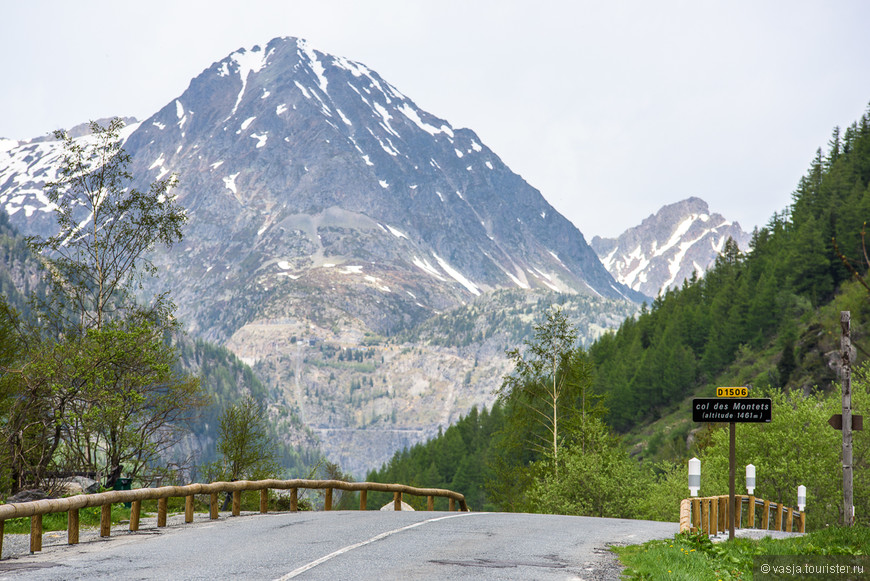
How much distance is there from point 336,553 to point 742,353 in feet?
365

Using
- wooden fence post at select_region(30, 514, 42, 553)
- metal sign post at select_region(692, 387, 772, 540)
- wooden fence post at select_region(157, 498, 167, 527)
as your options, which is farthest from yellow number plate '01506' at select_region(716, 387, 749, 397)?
wooden fence post at select_region(30, 514, 42, 553)

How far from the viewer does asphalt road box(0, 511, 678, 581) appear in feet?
36.1

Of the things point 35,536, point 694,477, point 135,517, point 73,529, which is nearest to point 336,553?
point 35,536

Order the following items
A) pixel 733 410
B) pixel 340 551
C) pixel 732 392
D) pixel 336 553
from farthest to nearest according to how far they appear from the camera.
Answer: pixel 732 392 → pixel 733 410 → pixel 340 551 → pixel 336 553

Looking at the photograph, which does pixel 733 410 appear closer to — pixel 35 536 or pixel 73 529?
pixel 73 529

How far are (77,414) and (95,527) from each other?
581cm

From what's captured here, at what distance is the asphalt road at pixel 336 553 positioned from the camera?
10992 millimetres

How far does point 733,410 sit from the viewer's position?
14914 millimetres

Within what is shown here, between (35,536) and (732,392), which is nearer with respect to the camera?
(35,536)

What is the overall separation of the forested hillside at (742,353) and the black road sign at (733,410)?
88.0 feet

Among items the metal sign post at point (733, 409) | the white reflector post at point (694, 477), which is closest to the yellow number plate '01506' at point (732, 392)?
the metal sign post at point (733, 409)

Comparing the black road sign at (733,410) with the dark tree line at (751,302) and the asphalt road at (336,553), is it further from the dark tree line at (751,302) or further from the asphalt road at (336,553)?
the dark tree line at (751,302)

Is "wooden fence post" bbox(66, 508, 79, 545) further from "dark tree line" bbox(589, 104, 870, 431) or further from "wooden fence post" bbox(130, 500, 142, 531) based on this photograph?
"dark tree line" bbox(589, 104, 870, 431)

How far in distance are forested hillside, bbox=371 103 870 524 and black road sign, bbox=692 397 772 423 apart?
2683 centimetres
